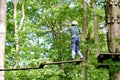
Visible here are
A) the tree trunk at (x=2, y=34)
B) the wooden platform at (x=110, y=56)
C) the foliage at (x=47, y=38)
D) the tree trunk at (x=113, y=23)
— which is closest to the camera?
the wooden platform at (x=110, y=56)

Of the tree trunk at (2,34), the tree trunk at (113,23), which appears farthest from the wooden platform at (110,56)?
the tree trunk at (2,34)

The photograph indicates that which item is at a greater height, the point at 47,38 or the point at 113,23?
the point at 113,23

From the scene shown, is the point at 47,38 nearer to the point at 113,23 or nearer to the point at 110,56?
the point at 113,23

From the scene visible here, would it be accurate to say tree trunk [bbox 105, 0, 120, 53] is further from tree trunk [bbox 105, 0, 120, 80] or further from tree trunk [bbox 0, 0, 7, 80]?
tree trunk [bbox 0, 0, 7, 80]

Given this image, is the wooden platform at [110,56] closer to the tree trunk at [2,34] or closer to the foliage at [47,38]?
the tree trunk at [2,34]

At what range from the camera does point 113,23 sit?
652 centimetres

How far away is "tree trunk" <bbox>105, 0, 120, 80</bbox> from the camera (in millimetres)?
6421

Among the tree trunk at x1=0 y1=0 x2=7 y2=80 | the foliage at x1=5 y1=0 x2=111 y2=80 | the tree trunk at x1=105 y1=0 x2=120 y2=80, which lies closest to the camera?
the tree trunk at x1=105 y1=0 x2=120 y2=80

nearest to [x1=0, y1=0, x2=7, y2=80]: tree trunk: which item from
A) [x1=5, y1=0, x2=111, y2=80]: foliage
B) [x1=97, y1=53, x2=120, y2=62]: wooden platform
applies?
[x1=97, y1=53, x2=120, y2=62]: wooden platform

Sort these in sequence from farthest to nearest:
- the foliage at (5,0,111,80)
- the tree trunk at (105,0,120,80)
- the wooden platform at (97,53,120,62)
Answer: the foliage at (5,0,111,80) → the tree trunk at (105,0,120,80) → the wooden platform at (97,53,120,62)

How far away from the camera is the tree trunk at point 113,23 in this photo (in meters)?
6.42

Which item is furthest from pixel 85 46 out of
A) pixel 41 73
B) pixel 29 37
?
pixel 29 37

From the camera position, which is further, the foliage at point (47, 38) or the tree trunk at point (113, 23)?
the foliage at point (47, 38)

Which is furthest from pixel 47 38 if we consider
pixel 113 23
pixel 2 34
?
pixel 113 23
